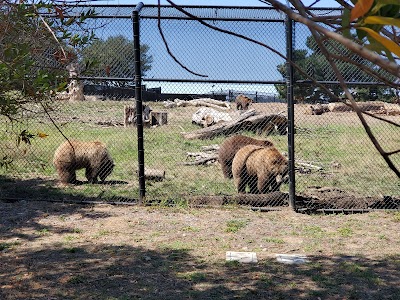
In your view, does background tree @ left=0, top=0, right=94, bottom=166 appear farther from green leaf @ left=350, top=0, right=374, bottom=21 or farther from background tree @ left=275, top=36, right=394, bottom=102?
background tree @ left=275, top=36, right=394, bottom=102

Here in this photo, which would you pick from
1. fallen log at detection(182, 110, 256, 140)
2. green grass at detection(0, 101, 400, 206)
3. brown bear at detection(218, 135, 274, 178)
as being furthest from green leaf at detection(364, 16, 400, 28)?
fallen log at detection(182, 110, 256, 140)

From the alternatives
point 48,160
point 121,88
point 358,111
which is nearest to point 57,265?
point 121,88

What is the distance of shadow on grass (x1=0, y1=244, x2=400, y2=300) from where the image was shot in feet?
16.4

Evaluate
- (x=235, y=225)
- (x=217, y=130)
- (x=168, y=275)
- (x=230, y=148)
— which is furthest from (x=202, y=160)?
(x=168, y=275)

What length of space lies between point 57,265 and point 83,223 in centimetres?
180

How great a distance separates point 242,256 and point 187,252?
0.57m

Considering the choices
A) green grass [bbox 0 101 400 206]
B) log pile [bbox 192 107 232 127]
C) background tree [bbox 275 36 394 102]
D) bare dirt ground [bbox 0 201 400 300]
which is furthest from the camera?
log pile [bbox 192 107 232 127]

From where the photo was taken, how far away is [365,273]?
5582 mm

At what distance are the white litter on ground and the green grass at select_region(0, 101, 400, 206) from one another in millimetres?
2549

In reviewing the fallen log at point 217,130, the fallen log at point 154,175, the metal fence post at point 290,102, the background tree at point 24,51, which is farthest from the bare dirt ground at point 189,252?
the fallen log at point 217,130

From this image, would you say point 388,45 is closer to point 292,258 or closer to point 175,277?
point 175,277

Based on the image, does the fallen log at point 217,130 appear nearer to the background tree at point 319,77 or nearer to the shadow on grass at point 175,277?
the background tree at point 319,77

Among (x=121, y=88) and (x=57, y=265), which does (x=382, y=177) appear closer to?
(x=121, y=88)

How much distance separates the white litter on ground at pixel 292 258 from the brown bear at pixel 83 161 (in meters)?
4.62
